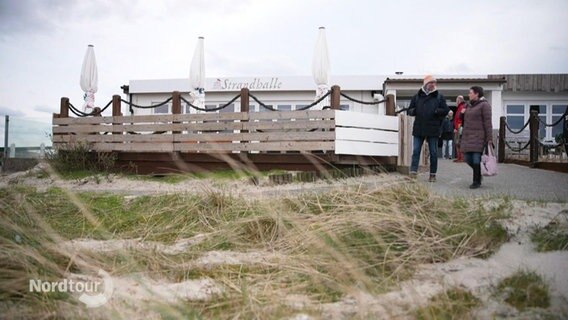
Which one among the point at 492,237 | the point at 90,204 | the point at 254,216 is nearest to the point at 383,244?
the point at 492,237

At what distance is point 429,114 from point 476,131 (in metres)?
0.99

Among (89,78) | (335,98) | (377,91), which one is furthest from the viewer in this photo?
(377,91)

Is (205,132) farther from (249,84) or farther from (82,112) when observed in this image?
(249,84)

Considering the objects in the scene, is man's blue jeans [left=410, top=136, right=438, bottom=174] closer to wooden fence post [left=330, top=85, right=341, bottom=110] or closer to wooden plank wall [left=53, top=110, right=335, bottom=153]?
wooden plank wall [left=53, top=110, right=335, bottom=153]

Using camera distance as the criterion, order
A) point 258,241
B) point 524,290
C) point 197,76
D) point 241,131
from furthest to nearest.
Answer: point 197,76 < point 241,131 < point 258,241 < point 524,290

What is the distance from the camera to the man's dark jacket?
8.13 meters

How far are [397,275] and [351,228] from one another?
94 cm

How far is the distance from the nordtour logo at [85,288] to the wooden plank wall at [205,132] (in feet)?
21.7

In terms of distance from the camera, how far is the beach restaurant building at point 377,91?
19.8 m

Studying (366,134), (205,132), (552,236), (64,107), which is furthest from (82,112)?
(552,236)

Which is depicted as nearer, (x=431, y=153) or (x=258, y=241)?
(x=258, y=241)

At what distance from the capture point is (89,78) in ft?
43.0

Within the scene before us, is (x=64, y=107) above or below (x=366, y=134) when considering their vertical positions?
above

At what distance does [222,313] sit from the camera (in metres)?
2.71
